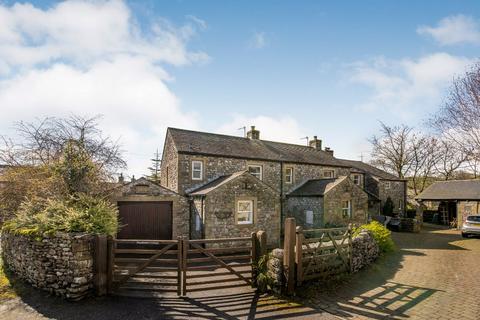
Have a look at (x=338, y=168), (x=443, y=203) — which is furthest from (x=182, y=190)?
(x=443, y=203)

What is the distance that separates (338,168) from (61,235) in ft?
75.5

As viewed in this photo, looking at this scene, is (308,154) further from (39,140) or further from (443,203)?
(39,140)

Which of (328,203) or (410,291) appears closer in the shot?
(410,291)

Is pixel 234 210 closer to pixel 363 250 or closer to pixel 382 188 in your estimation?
pixel 363 250

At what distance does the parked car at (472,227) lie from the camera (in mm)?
19969

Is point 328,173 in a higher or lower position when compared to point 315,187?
higher

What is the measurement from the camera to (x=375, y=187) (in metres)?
31.1

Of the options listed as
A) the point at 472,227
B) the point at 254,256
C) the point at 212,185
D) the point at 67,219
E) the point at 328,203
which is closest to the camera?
the point at 67,219

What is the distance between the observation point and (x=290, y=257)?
8.70 meters

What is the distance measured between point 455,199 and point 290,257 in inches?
1007

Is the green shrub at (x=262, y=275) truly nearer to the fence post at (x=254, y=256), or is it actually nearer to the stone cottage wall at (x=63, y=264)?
the fence post at (x=254, y=256)

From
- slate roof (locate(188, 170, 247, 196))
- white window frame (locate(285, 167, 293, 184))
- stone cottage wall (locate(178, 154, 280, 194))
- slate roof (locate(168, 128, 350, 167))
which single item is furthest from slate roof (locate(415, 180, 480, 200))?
slate roof (locate(188, 170, 247, 196))

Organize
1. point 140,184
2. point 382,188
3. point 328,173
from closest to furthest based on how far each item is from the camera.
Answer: point 140,184, point 328,173, point 382,188

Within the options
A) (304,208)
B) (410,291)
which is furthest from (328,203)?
(410,291)
